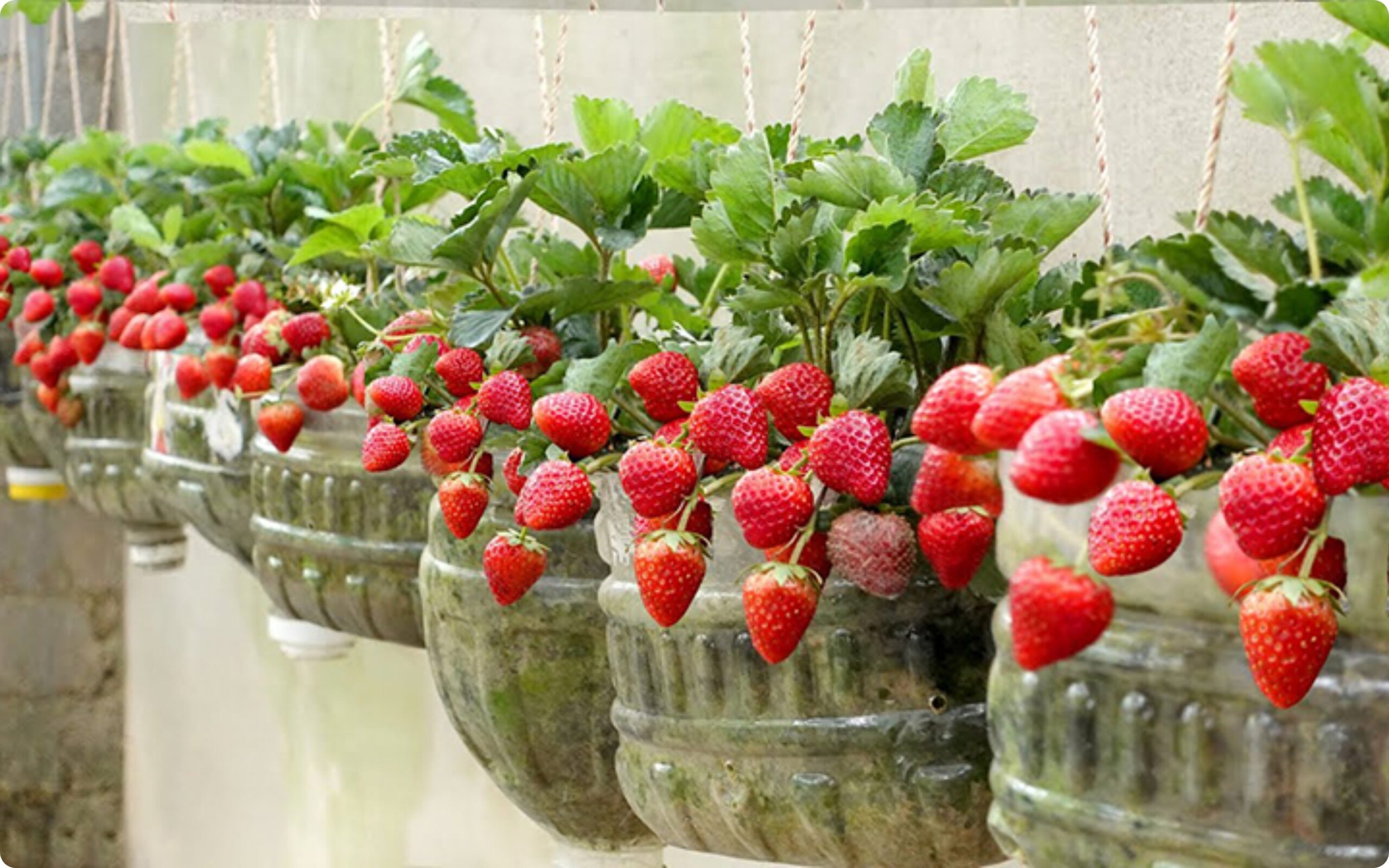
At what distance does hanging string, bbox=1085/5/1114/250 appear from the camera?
129cm

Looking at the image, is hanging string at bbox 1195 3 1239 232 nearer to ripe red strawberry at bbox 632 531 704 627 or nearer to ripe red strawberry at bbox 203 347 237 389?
ripe red strawberry at bbox 632 531 704 627

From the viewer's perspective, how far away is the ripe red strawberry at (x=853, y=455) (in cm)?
91

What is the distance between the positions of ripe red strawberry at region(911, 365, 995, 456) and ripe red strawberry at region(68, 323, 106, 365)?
4.22ft

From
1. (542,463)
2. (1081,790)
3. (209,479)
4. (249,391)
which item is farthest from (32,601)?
(1081,790)

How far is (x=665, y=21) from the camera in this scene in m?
1.64

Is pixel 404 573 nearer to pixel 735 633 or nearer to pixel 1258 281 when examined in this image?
pixel 735 633

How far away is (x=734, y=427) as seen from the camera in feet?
3.11

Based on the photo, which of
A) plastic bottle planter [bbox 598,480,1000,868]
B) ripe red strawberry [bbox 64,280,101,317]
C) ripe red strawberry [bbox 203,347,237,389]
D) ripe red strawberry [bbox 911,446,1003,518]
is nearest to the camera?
ripe red strawberry [bbox 911,446,1003,518]

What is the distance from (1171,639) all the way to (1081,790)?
0.07m

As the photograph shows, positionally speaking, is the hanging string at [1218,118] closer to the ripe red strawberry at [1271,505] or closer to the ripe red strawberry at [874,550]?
the ripe red strawberry at [874,550]

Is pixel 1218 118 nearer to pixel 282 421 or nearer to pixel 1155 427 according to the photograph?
pixel 1155 427

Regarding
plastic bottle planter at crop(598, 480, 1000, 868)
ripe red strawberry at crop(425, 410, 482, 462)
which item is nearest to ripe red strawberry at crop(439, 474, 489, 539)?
ripe red strawberry at crop(425, 410, 482, 462)

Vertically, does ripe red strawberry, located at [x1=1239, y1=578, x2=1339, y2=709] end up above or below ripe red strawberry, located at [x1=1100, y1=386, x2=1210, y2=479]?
below

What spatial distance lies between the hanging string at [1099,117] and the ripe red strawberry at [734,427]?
41 centimetres
